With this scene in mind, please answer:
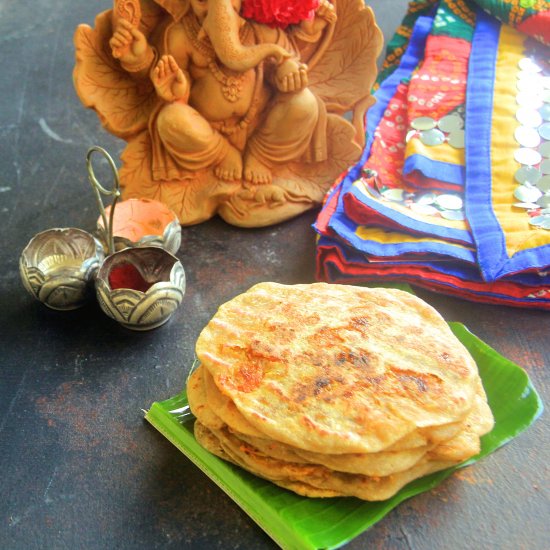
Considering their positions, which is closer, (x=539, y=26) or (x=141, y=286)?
(x=141, y=286)

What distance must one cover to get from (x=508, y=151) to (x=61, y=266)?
139 cm

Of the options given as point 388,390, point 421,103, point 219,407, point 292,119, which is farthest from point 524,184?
point 219,407

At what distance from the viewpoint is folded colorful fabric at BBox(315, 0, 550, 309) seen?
61.7 inches

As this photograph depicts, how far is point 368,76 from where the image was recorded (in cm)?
180

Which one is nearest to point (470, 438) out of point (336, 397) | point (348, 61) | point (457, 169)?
point (336, 397)

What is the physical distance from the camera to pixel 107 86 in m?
1.66

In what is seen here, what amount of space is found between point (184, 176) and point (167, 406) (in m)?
0.77

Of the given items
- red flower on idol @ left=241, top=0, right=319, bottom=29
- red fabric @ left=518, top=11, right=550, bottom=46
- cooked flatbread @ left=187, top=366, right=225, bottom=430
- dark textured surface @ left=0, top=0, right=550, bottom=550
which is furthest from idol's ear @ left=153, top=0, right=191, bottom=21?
red fabric @ left=518, top=11, right=550, bottom=46

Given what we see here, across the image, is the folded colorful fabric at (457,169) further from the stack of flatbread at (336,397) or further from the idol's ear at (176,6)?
the idol's ear at (176,6)

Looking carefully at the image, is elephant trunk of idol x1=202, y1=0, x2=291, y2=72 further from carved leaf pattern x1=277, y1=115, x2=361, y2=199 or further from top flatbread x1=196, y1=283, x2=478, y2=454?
top flatbread x1=196, y1=283, x2=478, y2=454

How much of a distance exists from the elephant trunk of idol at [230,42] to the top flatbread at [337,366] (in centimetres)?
65

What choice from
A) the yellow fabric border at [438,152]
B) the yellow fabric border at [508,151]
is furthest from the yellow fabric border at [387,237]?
the yellow fabric border at [438,152]

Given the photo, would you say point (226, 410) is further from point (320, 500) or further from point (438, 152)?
point (438, 152)

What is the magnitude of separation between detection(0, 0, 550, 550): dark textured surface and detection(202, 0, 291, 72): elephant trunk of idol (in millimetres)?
500
